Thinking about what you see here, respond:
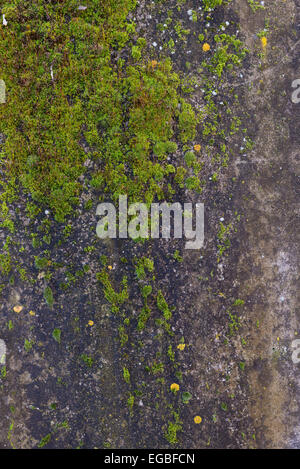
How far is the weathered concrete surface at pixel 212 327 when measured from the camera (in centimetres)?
430

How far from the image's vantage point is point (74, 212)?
4.38 metres

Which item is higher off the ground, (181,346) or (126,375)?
(181,346)

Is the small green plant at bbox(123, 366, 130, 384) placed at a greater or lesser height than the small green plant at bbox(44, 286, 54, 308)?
lesser

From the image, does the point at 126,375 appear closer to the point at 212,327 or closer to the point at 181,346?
the point at 181,346

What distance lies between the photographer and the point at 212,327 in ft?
14.7

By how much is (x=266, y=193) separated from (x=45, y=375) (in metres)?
3.64

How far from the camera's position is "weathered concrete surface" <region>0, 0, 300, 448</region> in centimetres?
430

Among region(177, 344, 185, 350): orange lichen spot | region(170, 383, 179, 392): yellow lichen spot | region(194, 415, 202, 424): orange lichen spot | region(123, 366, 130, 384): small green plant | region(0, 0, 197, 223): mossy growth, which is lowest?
region(194, 415, 202, 424): orange lichen spot

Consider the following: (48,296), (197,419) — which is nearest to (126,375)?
(197,419)

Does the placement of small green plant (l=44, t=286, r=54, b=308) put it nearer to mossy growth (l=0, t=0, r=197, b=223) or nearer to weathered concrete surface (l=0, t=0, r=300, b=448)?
weathered concrete surface (l=0, t=0, r=300, b=448)

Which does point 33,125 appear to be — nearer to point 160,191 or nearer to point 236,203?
point 160,191

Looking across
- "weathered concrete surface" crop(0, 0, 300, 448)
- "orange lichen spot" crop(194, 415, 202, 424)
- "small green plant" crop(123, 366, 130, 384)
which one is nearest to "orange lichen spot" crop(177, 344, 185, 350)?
"weathered concrete surface" crop(0, 0, 300, 448)
